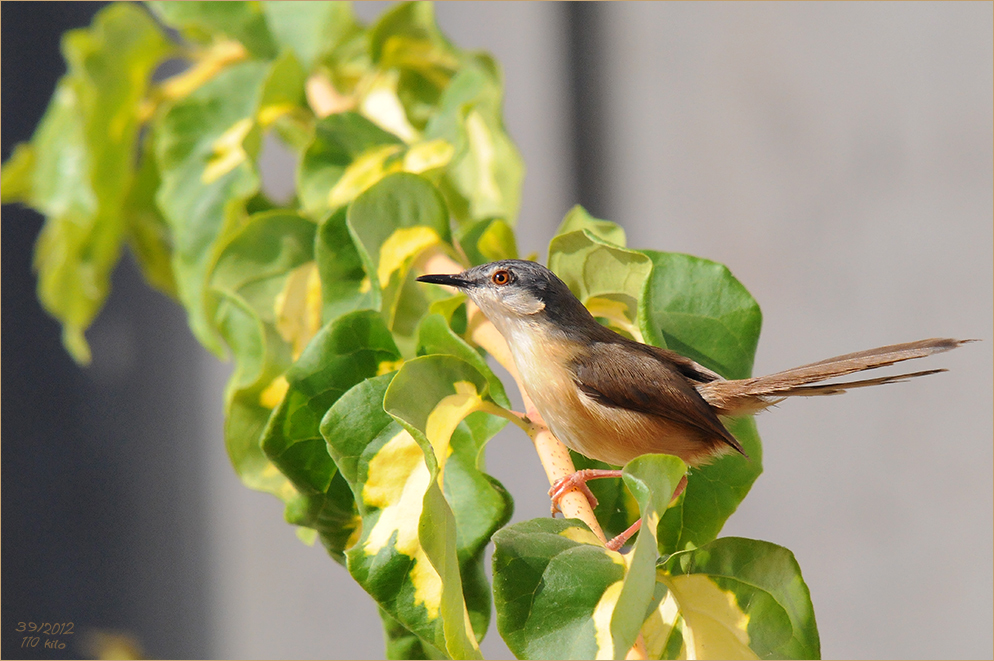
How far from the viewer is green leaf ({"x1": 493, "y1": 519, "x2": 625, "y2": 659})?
0.78 ft

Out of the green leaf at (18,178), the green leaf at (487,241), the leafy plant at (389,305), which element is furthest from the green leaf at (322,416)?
the green leaf at (18,178)

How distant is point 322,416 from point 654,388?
162 millimetres

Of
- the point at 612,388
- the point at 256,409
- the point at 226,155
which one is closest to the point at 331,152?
the point at 226,155

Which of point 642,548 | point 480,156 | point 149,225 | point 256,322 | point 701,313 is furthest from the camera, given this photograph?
point 149,225

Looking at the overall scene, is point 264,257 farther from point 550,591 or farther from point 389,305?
point 550,591

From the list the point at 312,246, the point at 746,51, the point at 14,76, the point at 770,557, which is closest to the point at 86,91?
the point at 312,246

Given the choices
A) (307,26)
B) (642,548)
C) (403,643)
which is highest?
(307,26)

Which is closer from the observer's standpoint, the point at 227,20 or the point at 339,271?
the point at 339,271

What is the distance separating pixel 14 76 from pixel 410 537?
3.08 ft

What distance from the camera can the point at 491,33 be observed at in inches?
51.0

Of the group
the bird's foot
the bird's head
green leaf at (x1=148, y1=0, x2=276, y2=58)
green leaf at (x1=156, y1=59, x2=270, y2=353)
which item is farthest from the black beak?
green leaf at (x1=148, y1=0, x2=276, y2=58)

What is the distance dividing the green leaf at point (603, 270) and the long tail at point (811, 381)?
5 centimetres

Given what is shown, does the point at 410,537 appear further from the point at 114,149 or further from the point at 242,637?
the point at 242,637

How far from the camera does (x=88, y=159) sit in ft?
1.88
